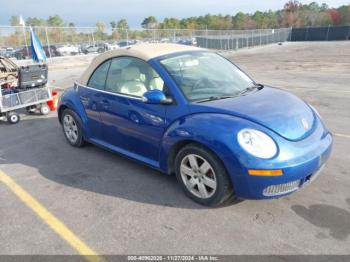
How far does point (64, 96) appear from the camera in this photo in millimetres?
5273

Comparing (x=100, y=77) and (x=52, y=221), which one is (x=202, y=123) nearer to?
(x=52, y=221)

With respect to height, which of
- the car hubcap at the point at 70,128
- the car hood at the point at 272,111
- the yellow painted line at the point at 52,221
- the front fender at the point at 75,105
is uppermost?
the car hood at the point at 272,111

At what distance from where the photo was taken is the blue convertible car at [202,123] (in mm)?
2967

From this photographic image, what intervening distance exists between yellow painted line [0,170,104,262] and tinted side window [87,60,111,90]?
1.64 m

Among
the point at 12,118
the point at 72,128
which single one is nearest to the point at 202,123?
the point at 72,128

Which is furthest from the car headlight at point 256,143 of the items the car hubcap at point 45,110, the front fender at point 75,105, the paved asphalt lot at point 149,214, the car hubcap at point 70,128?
the car hubcap at point 45,110

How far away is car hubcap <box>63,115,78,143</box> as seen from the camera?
5.20m

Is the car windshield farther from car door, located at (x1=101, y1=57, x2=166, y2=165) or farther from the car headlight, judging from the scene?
the car headlight

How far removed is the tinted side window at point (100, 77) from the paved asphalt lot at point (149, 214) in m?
1.07

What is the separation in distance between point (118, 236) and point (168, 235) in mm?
459

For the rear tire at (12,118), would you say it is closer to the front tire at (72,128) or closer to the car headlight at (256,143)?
the front tire at (72,128)

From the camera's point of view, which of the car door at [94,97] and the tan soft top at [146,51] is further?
the car door at [94,97]

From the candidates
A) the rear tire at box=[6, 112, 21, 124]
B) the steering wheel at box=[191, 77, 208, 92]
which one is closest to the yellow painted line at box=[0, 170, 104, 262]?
the steering wheel at box=[191, 77, 208, 92]

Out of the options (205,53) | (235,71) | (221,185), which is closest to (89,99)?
(205,53)
